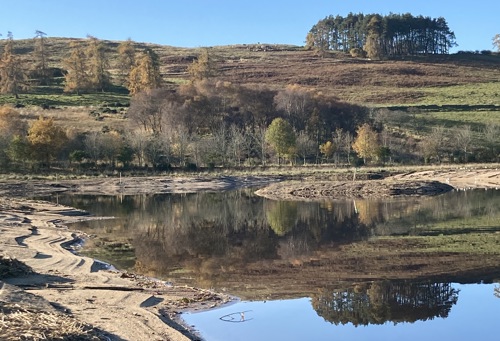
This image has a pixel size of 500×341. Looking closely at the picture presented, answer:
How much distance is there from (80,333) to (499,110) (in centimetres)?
10320

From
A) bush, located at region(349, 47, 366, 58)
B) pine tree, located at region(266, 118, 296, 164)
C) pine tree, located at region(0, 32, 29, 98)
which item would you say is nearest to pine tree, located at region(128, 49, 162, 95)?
pine tree, located at region(0, 32, 29, 98)

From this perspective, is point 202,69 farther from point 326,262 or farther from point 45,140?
point 326,262

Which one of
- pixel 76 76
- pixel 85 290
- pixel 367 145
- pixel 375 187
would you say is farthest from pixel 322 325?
pixel 76 76

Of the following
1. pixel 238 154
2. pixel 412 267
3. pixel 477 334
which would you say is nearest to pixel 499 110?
pixel 238 154

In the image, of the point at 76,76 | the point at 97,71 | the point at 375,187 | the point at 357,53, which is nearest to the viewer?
the point at 375,187

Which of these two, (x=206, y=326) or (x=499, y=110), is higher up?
(x=499, y=110)

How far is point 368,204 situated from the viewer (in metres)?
44.7

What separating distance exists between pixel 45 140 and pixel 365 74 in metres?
86.4

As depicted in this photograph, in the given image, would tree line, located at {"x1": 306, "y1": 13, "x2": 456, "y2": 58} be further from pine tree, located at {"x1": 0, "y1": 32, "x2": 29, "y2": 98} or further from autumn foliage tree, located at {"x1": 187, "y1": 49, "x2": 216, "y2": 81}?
pine tree, located at {"x1": 0, "y1": 32, "x2": 29, "y2": 98}

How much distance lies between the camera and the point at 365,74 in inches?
5349

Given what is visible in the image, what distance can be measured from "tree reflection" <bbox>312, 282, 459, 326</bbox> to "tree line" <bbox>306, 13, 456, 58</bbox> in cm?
14731

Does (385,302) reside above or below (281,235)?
above

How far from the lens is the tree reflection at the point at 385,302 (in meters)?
14.0

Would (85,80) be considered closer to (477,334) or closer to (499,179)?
(499,179)
